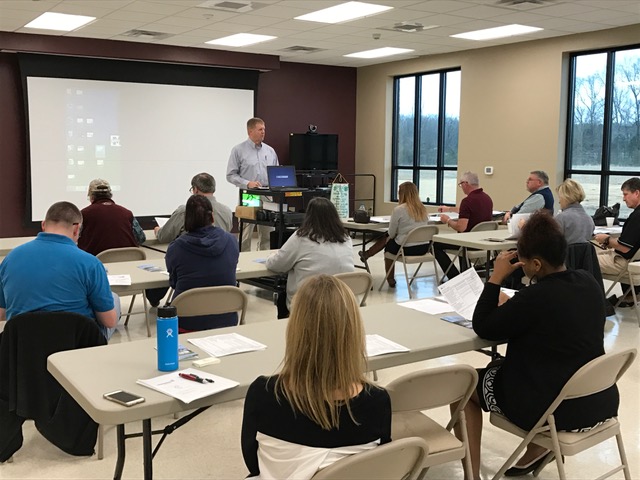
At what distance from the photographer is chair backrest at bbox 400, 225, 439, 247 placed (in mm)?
6641

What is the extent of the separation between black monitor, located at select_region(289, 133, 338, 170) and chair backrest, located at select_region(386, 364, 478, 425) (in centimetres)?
972

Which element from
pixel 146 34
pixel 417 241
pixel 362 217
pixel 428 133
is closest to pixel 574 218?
pixel 417 241

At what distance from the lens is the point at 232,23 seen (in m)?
8.38

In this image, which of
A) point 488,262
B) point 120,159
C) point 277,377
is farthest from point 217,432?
point 120,159

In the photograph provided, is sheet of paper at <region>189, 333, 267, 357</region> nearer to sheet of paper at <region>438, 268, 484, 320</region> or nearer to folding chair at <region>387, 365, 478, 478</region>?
folding chair at <region>387, 365, 478, 478</region>

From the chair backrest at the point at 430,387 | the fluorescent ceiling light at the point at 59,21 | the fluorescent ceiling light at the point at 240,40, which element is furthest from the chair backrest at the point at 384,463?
the fluorescent ceiling light at the point at 240,40

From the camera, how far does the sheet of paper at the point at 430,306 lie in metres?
3.26

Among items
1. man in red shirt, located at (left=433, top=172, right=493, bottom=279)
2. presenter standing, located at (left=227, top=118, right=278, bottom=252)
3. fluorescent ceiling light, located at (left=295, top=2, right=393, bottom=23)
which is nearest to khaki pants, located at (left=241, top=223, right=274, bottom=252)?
presenter standing, located at (left=227, top=118, right=278, bottom=252)

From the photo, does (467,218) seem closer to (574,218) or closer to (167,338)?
(574,218)

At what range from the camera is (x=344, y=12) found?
25.6 ft

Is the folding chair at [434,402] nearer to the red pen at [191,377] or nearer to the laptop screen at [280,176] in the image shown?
the red pen at [191,377]

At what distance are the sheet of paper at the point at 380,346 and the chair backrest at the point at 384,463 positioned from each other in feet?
2.12

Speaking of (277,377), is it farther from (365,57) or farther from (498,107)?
(365,57)

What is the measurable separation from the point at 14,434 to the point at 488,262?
167 inches
